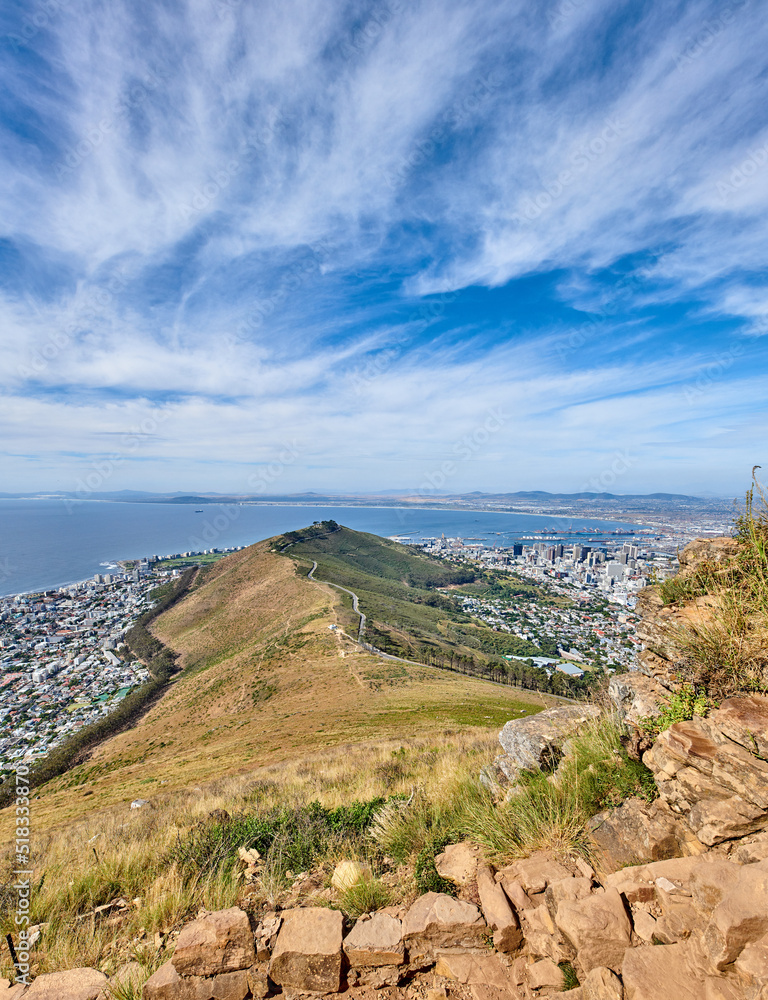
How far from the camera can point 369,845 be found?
14.6 ft

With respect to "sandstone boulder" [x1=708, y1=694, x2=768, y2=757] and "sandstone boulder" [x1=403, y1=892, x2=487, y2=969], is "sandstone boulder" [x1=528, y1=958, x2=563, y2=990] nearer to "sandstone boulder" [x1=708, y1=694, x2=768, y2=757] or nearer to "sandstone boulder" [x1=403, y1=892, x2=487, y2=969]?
"sandstone boulder" [x1=403, y1=892, x2=487, y2=969]

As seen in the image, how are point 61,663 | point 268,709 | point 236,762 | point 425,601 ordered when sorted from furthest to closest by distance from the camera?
1. point 425,601
2. point 61,663
3. point 268,709
4. point 236,762

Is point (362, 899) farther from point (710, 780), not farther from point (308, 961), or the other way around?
point (710, 780)

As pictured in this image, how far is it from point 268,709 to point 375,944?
69.1ft

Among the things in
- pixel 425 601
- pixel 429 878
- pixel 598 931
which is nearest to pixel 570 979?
pixel 598 931

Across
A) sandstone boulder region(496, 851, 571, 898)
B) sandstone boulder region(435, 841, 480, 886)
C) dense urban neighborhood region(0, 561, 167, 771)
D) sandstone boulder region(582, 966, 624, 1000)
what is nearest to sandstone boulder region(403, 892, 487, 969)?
sandstone boulder region(496, 851, 571, 898)

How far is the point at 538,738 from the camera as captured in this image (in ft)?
16.8

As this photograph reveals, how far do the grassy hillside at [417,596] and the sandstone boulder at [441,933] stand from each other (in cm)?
2839

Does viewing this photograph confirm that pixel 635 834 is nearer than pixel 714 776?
No

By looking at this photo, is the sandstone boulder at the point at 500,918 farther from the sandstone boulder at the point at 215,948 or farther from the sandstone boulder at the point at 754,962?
the sandstone boulder at the point at 215,948

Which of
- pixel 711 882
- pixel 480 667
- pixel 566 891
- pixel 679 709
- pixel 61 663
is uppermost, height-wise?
pixel 679 709

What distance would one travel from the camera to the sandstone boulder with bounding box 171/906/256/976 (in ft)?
9.71

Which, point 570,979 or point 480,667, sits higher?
point 570,979

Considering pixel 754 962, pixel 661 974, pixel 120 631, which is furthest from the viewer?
pixel 120 631
